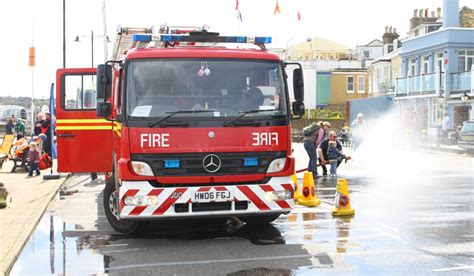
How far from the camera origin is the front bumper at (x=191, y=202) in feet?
28.6

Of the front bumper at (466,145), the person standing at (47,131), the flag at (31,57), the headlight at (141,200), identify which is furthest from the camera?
the flag at (31,57)

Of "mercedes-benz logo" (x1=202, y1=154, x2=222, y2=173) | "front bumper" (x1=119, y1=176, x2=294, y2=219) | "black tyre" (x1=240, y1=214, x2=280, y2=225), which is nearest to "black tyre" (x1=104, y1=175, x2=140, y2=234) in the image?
"front bumper" (x1=119, y1=176, x2=294, y2=219)

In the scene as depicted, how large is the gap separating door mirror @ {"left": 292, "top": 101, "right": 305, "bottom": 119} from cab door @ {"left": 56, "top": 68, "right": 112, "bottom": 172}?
440cm

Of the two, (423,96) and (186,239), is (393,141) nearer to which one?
(423,96)

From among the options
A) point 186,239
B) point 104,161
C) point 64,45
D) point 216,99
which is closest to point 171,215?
point 186,239

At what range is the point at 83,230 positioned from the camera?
34.3 feet

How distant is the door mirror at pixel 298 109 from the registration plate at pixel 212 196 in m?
1.67

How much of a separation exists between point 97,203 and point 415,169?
470 inches

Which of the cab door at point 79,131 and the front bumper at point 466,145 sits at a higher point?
the cab door at point 79,131

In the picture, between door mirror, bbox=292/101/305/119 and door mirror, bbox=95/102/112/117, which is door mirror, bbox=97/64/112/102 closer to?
door mirror, bbox=95/102/112/117

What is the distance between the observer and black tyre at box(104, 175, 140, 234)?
9.77m

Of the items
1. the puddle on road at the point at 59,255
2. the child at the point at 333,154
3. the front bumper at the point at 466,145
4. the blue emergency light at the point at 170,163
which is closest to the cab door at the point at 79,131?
the puddle on road at the point at 59,255

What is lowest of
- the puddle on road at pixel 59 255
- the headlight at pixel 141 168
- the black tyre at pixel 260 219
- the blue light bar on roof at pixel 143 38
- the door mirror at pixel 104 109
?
the puddle on road at pixel 59 255

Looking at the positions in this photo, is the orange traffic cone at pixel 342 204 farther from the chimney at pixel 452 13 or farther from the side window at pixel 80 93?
the chimney at pixel 452 13
